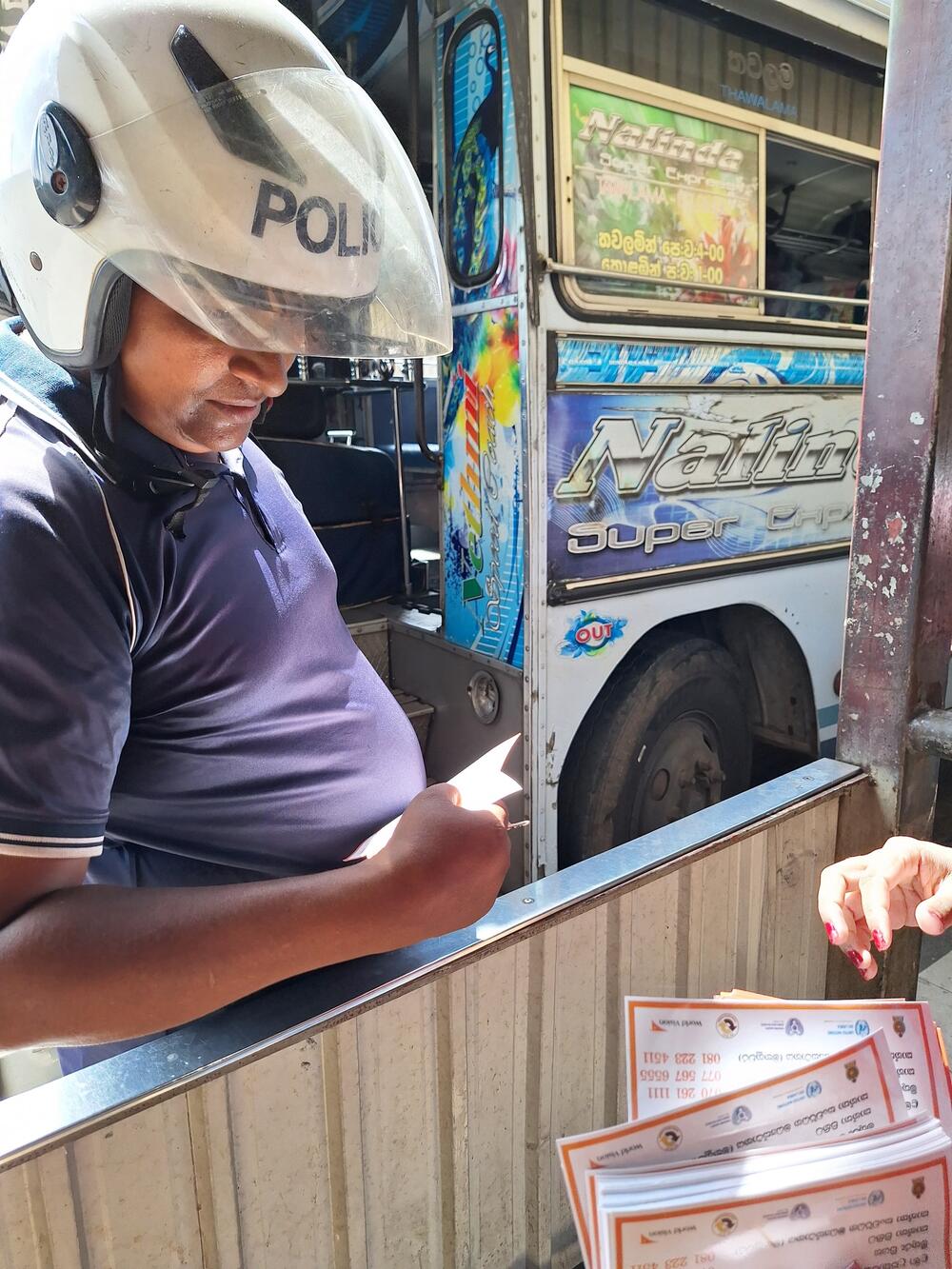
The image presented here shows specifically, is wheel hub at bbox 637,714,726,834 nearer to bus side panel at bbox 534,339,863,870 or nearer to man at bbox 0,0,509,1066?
bus side panel at bbox 534,339,863,870

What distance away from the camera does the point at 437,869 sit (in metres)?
0.85

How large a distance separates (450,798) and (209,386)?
519 mm

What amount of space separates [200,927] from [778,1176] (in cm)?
66

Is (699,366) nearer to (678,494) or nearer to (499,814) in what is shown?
(678,494)

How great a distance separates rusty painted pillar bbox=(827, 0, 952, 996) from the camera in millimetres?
1334

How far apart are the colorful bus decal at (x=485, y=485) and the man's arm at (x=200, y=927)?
5.44 ft

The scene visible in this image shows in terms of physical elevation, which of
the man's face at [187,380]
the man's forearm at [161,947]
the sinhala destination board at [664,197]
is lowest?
the man's forearm at [161,947]

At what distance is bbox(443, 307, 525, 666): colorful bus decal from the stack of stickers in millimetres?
1661

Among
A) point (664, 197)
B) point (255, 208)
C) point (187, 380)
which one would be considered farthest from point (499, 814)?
point (664, 197)

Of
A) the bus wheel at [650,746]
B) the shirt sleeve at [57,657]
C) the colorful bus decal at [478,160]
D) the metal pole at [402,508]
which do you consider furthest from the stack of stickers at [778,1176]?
the metal pole at [402,508]

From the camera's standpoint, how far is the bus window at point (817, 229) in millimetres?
3225

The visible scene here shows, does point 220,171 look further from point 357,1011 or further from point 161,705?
point 357,1011

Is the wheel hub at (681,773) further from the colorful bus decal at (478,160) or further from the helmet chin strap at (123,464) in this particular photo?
the helmet chin strap at (123,464)

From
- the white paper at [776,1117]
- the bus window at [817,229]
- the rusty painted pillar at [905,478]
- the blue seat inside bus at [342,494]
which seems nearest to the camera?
the white paper at [776,1117]
